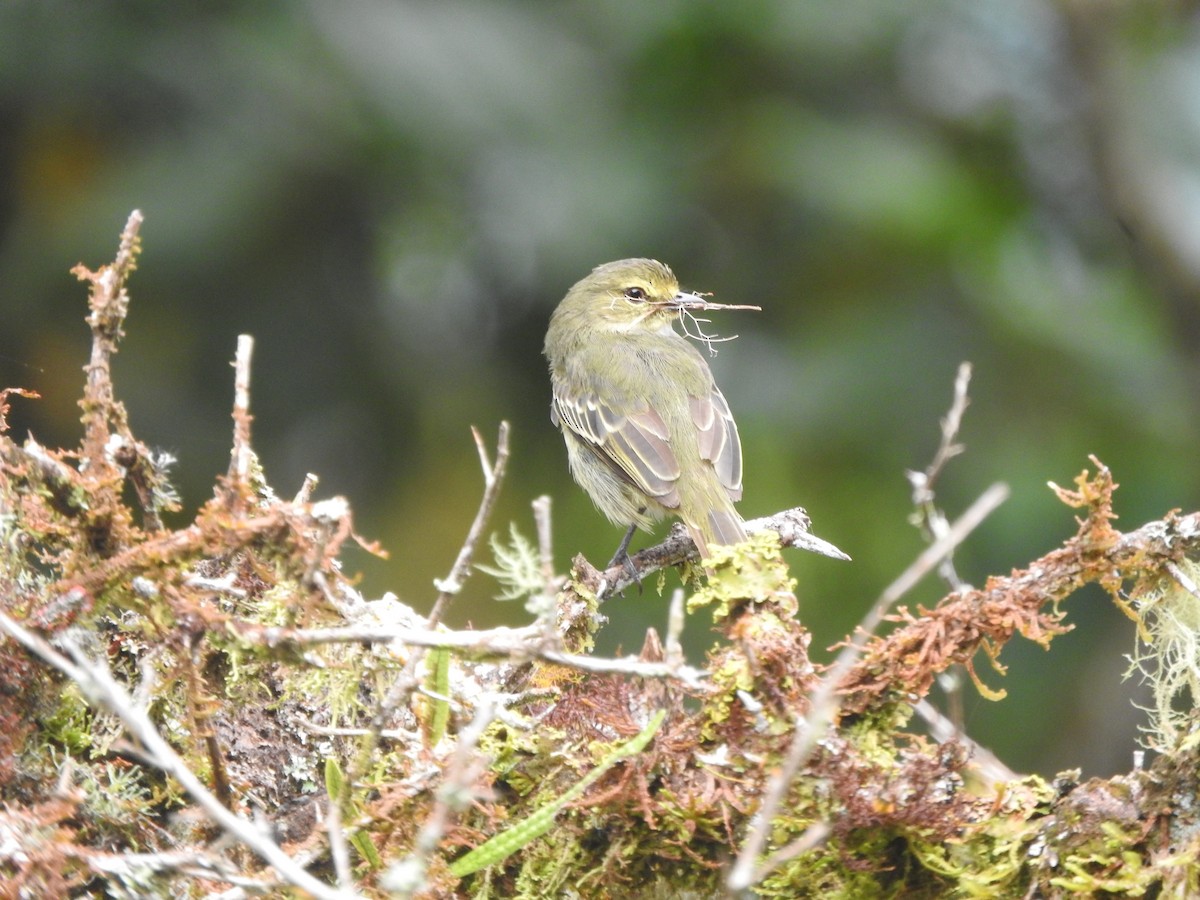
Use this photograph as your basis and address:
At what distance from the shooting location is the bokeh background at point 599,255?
731 cm

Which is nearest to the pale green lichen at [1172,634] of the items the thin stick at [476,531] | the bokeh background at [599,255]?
the thin stick at [476,531]

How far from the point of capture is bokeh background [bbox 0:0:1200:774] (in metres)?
7.31

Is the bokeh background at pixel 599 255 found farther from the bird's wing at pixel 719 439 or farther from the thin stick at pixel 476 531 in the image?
the thin stick at pixel 476 531

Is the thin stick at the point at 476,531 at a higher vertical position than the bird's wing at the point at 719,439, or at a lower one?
lower

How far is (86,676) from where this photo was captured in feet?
7.15

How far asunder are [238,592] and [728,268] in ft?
18.9

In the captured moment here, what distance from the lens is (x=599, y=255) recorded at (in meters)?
7.52

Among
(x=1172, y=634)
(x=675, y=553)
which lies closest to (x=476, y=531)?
(x=1172, y=634)

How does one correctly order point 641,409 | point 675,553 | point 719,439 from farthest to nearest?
point 641,409 → point 719,439 → point 675,553

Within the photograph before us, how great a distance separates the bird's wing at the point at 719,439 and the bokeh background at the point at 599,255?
1.75 m

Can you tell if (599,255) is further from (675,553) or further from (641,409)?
(675,553)

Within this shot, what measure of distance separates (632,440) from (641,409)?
0.74ft

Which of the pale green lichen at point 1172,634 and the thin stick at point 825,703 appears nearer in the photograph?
the thin stick at point 825,703

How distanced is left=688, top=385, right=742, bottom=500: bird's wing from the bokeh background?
1.75 meters
